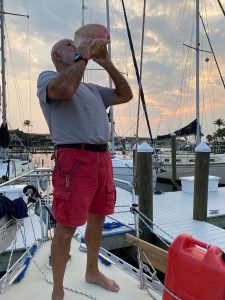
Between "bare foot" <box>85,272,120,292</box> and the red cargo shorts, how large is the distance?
55cm

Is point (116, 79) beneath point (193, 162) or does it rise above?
above

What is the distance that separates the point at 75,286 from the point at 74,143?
1.04 meters

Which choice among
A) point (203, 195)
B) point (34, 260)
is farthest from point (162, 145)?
point (34, 260)

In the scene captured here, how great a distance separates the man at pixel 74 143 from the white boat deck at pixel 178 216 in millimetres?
1672

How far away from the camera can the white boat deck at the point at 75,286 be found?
2.07m

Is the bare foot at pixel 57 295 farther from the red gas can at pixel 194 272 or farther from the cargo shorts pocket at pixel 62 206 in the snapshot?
the red gas can at pixel 194 272

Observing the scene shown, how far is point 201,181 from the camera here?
5.61 meters

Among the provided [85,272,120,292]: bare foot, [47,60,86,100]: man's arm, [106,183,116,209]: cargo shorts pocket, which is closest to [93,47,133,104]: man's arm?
[47,60,86,100]: man's arm

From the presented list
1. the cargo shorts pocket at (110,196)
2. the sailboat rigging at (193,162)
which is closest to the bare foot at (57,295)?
the cargo shorts pocket at (110,196)

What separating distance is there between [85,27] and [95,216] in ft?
Answer: 4.17

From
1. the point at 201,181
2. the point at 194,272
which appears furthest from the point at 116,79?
the point at 201,181

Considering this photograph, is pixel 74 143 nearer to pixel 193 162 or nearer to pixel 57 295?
pixel 57 295

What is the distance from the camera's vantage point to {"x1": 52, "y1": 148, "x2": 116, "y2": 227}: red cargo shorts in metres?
1.88

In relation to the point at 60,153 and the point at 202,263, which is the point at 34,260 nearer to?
the point at 60,153
